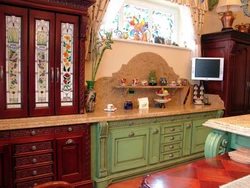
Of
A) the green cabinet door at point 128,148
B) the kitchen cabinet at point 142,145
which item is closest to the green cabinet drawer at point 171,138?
the kitchen cabinet at point 142,145

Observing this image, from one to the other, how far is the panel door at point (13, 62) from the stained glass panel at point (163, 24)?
2.26 meters

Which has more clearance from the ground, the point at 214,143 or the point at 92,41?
the point at 92,41

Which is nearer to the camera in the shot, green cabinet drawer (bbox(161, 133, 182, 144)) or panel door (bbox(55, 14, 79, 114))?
panel door (bbox(55, 14, 79, 114))

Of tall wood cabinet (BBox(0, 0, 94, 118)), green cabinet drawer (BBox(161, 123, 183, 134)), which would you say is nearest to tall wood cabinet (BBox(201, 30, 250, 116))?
green cabinet drawer (BBox(161, 123, 183, 134))

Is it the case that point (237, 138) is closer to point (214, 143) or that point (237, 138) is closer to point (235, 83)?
point (214, 143)

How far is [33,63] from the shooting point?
2.17m

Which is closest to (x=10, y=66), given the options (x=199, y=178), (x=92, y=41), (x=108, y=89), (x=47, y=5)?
(x=47, y=5)

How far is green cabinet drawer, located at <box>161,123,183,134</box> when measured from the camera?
2952 mm

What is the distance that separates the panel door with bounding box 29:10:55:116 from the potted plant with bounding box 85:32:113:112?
1.66 ft

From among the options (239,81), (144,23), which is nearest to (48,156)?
(144,23)

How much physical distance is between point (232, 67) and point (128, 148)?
2367mm

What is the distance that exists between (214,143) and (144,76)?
2.05 m

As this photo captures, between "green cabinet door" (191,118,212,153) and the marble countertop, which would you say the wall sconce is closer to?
"green cabinet door" (191,118,212,153)

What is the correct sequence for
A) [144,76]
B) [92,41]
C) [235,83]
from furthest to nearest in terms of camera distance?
[235,83] → [144,76] → [92,41]
